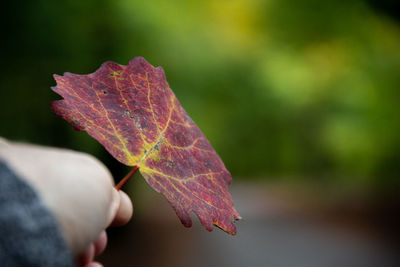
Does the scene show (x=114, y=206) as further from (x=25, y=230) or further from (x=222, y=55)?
(x=222, y=55)

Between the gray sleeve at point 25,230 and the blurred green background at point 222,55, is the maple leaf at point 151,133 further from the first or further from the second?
the blurred green background at point 222,55

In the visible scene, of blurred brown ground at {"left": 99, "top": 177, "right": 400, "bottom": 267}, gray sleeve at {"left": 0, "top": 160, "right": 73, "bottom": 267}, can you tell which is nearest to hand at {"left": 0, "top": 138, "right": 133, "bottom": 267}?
gray sleeve at {"left": 0, "top": 160, "right": 73, "bottom": 267}

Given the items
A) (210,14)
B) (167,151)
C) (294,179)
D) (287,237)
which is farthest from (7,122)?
(294,179)

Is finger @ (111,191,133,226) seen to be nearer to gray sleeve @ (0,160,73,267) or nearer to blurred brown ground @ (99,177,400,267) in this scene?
gray sleeve @ (0,160,73,267)

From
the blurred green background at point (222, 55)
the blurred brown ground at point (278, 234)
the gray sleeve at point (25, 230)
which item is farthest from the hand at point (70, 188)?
the blurred brown ground at point (278, 234)

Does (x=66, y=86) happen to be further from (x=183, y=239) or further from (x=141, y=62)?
(x=183, y=239)
